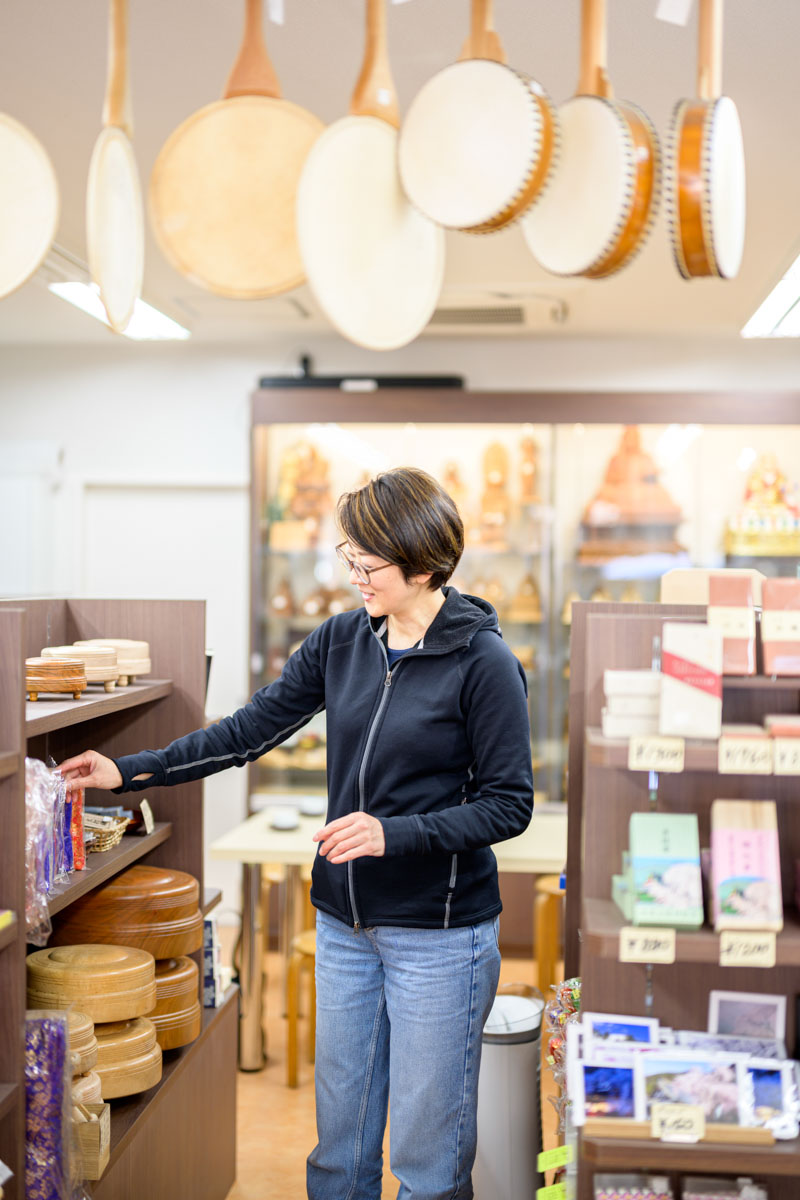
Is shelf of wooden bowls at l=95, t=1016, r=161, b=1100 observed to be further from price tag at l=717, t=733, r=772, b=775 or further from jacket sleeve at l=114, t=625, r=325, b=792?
price tag at l=717, t=733, r=772, b=775

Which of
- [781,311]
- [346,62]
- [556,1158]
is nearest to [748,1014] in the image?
[556,1158]

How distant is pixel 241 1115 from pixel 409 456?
304 cm

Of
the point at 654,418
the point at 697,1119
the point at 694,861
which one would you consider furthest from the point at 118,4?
the point at 654,418

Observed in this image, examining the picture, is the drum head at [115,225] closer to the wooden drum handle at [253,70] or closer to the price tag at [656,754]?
the wooden drum handle at [253,70]

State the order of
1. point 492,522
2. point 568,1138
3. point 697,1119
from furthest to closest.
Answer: point 492,522
point 568,1138
point 697,1119

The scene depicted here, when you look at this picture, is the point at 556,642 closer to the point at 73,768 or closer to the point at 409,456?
the point at 409,456

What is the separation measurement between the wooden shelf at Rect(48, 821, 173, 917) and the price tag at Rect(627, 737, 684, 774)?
1.05 metres

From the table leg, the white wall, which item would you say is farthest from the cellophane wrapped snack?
the white wall

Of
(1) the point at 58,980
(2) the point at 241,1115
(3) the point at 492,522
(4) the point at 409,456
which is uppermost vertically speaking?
(4) the point at 409,456

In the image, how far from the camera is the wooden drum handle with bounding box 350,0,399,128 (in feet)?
4.37

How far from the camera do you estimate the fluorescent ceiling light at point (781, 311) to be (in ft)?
10.6

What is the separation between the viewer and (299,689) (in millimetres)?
2111

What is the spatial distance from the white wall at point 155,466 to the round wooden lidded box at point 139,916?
3.21 meters

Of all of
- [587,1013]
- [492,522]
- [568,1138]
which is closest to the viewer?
[587,1013]
